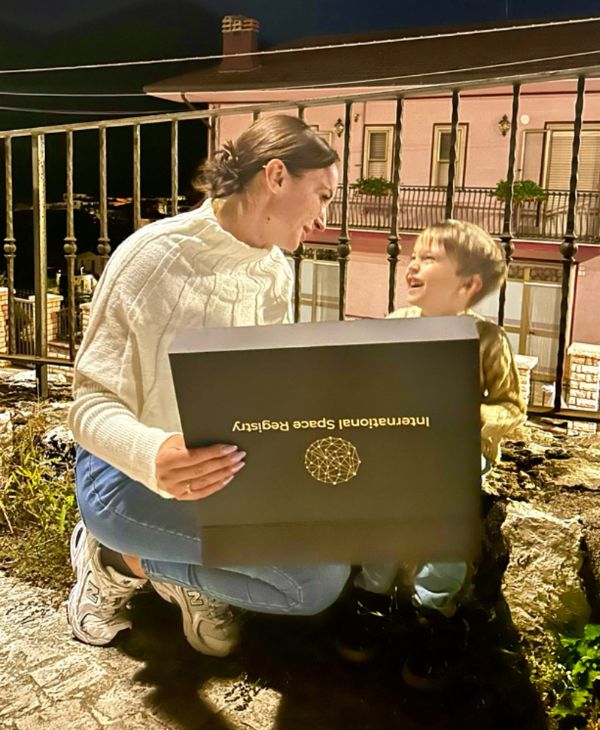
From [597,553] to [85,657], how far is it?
957 mm

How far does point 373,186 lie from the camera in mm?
1727

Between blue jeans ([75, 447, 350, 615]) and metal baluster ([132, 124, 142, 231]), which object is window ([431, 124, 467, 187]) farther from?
blue jeans ([75, 447, 350, 615])

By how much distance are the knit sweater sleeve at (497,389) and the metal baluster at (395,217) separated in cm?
26

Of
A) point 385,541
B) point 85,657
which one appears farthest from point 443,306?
point 85,657

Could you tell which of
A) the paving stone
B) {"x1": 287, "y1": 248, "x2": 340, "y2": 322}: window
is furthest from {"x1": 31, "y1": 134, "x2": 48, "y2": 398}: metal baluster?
the paving stone

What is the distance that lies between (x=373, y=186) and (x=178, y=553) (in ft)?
2.76

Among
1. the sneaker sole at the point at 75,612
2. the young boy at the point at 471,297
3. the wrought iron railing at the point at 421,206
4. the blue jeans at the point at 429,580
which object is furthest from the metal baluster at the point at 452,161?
the sneaker sole at the point at 75,612

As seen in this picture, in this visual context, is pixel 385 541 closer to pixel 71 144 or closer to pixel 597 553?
pixel 597 553

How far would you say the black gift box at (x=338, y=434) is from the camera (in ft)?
3.59

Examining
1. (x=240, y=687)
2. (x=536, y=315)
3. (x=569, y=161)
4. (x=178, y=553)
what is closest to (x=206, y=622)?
(x=240, y=687)

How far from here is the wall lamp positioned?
1.62 m

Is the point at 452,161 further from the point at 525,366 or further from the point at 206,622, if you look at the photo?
the point at 206,622

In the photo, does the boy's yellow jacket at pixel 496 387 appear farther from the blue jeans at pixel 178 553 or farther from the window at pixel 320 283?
the window at pixel 320 283

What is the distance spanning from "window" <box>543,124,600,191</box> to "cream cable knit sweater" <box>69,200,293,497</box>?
24.1 inches
